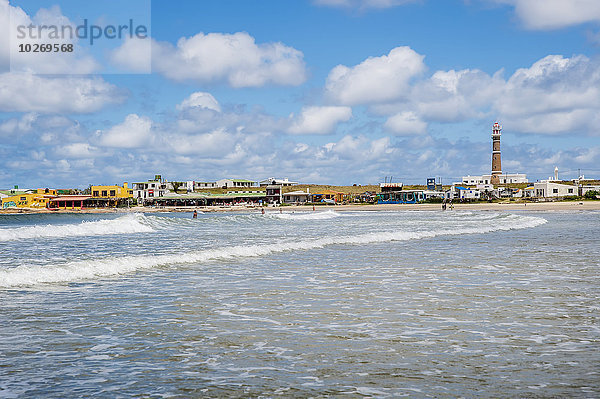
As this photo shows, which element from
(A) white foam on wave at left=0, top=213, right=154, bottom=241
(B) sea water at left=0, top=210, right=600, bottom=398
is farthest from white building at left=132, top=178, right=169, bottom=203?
(B) sea water at left=0, top=210, right=600, bottom=398

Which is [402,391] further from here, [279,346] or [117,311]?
[117,311]

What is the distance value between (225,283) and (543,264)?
9848mm

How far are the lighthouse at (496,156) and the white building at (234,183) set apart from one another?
6716 centimetres

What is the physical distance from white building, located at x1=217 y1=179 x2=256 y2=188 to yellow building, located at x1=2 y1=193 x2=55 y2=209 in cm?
5207

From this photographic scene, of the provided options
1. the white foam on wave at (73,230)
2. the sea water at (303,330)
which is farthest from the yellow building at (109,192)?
the sea water at (303,330)

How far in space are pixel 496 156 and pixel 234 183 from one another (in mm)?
74599

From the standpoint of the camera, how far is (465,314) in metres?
9.75

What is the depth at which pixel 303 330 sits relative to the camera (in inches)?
343

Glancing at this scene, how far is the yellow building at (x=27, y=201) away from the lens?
116750 millimetres

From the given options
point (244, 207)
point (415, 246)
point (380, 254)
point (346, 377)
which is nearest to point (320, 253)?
point (380, 254)

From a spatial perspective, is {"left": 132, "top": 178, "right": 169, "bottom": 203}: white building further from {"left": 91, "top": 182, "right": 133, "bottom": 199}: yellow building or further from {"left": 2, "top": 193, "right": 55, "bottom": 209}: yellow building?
{"left": 2, "top": 193, "right": 55, "bottom": 209}: yellow building

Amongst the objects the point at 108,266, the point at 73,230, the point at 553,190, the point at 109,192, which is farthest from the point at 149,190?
the point at 108,266

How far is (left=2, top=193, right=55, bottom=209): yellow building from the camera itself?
383ft

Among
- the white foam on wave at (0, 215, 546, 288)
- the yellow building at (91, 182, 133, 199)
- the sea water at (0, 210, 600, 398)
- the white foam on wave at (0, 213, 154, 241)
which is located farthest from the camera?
the yellow building at (91, 182, 133, 199)
